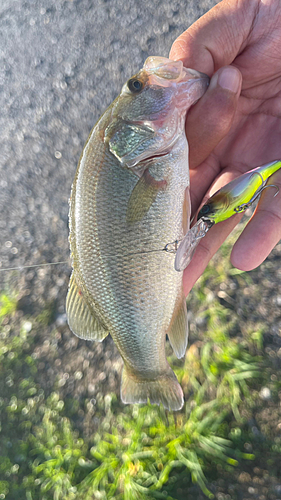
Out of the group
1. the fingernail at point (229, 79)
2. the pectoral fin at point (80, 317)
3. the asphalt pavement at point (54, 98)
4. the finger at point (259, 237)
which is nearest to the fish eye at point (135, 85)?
the fingernail at point (229, 79)

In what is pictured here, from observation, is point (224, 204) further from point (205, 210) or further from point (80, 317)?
point (80, 317)

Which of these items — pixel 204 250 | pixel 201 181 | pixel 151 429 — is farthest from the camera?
pixel 151 429

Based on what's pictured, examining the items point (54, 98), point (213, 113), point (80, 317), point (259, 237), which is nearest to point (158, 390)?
point (80, 317)

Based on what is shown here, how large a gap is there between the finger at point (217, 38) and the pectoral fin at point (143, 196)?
0.80 meters

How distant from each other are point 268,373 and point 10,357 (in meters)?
2.42

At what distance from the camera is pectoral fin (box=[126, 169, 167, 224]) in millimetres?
1713

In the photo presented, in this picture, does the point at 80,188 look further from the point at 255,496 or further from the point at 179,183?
the point at 255,496

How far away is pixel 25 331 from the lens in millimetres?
3262

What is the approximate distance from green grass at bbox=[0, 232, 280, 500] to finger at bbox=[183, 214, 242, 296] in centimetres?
73

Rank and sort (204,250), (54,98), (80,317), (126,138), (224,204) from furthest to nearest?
1. (54,98)
2. (204,250)
3. (80,317)
4. (126,138)
5. (224,204)

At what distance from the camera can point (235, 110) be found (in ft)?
6.40

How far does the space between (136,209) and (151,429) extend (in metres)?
1.89

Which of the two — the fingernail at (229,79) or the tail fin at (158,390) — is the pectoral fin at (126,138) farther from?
the tail fin at (158,390)

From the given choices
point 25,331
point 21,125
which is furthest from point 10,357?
point 21,125
